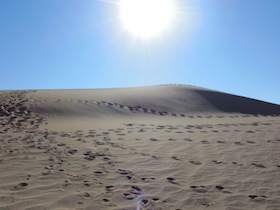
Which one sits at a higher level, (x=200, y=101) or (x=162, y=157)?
(x=200, y=101)

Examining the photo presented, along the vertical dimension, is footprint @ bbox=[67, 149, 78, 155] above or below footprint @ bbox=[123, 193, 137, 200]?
above

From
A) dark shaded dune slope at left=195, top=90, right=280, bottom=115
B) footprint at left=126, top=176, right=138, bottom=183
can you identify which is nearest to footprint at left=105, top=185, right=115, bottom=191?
footprint at left=126, top=176, right=138, bottom=183

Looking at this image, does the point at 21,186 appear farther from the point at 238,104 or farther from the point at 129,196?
the point at 238,104

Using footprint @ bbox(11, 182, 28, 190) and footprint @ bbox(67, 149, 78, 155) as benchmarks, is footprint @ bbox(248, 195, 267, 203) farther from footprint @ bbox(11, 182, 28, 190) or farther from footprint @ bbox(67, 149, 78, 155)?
footprint @ bbox(67, 149, 78, 155)

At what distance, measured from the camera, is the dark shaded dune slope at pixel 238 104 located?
2623 cm

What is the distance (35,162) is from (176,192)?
324 centimetres

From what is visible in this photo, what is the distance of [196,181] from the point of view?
262 inches

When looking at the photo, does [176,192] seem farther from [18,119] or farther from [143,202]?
[18,119]

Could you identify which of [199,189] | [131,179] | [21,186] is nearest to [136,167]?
[131,179]

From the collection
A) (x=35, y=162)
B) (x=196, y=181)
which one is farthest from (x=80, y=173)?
(x=196, y=181)

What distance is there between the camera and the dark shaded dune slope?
2623cm

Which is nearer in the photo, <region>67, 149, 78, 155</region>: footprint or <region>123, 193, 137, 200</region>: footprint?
<region>123, 193, 137, 200</region>: footprint

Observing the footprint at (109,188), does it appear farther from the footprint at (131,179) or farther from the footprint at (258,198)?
the footprint at (258,198)

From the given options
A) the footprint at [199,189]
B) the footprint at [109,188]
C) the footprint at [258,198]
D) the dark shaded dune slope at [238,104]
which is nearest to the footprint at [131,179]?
the footprint at [109,188]
